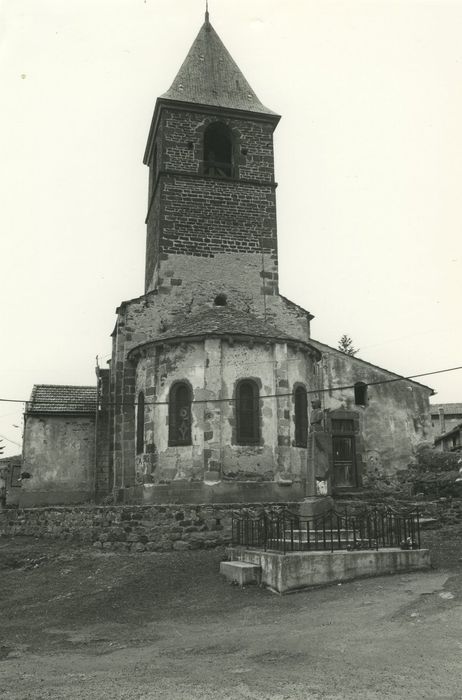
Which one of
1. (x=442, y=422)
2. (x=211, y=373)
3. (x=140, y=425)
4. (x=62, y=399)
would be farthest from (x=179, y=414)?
(x=442, y=422)

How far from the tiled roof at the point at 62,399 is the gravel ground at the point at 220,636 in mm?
10130

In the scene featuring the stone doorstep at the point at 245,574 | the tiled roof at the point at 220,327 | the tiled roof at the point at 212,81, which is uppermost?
the tiled roof at the point at 212,81

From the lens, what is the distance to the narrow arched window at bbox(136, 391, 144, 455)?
69.3ft

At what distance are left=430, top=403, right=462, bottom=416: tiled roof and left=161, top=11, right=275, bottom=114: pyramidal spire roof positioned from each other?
42544 mm

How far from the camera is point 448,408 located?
64188mm

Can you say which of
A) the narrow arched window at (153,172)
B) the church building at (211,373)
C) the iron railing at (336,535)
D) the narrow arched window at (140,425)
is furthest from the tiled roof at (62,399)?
the iron railing at (336,535)

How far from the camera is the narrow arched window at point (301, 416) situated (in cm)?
2072

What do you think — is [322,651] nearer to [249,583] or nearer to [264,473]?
[249,583]

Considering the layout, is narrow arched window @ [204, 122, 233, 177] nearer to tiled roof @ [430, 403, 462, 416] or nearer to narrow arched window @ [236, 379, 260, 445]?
narrow arched window @ [236, 379, 260, 445]

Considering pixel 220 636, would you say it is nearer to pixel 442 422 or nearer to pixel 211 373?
pixel 211 373

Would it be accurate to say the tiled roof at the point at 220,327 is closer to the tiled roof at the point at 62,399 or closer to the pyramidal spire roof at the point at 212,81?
the tiled roof at the point at 62,399

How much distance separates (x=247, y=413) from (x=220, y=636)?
11105 millimetres

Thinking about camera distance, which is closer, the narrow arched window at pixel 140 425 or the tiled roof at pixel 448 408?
the narrow arched window at pixel 140 425

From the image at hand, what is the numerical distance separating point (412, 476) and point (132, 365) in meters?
11.2
